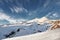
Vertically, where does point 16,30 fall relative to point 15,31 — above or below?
above

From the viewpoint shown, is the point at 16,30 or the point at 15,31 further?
the point at 16,30

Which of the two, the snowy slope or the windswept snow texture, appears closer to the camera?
the snowy slope

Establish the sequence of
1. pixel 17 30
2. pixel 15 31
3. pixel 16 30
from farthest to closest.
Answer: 1. pixel 16 30
2. pixel 17 30
3. pixel 15 31

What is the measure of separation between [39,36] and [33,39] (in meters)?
0.33

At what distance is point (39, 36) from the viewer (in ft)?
16.0

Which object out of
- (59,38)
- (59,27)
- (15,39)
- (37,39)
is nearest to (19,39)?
(15,39)

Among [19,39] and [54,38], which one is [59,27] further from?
[19,39]

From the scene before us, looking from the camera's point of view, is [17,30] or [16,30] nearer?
[17,30]

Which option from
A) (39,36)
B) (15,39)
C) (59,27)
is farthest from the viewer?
(59,27)

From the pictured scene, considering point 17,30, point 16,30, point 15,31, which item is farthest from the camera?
point 16,30

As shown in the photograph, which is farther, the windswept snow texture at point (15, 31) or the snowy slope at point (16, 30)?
the windswept snow texture at point (15, 31)

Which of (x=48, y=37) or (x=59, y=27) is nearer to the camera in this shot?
(x=48, y=37)

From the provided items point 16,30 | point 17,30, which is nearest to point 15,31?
point 17,30

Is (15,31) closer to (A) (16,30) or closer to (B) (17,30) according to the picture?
(B) (17,30)
